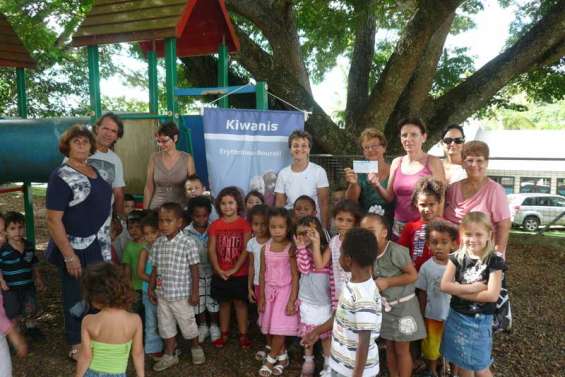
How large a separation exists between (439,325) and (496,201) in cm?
97

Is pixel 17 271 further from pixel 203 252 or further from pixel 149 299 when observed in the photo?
pixel 203 252

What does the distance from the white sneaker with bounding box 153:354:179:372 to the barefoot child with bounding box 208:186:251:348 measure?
0.58m

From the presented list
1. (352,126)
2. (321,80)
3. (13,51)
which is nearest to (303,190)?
(352,126)

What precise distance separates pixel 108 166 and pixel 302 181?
1.66m

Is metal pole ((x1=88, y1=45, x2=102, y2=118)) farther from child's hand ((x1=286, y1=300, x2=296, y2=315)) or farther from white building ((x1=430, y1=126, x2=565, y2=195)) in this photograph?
white building ((x1=430, y1=126, x2=565, y2=195))

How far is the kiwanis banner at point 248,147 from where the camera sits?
15.0 ft

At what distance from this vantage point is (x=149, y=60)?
5.26m

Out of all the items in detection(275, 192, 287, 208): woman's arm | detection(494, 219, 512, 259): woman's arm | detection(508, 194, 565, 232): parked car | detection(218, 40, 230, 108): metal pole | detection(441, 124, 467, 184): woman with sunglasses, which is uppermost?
detection(218, 40, 230, 108): metal pole

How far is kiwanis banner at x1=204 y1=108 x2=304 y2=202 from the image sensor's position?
4562 millimetres

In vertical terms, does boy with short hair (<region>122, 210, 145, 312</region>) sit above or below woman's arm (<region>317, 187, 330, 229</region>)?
below

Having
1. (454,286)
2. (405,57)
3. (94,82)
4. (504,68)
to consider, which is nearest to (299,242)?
(454,286)

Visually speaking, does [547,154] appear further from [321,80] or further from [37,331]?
[37,331]

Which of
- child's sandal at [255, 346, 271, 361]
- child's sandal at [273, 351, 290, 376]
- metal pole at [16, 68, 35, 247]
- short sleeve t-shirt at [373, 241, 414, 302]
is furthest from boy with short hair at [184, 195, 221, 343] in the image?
metal pole at [16, 68, 35, 247]

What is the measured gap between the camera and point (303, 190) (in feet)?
13.1
